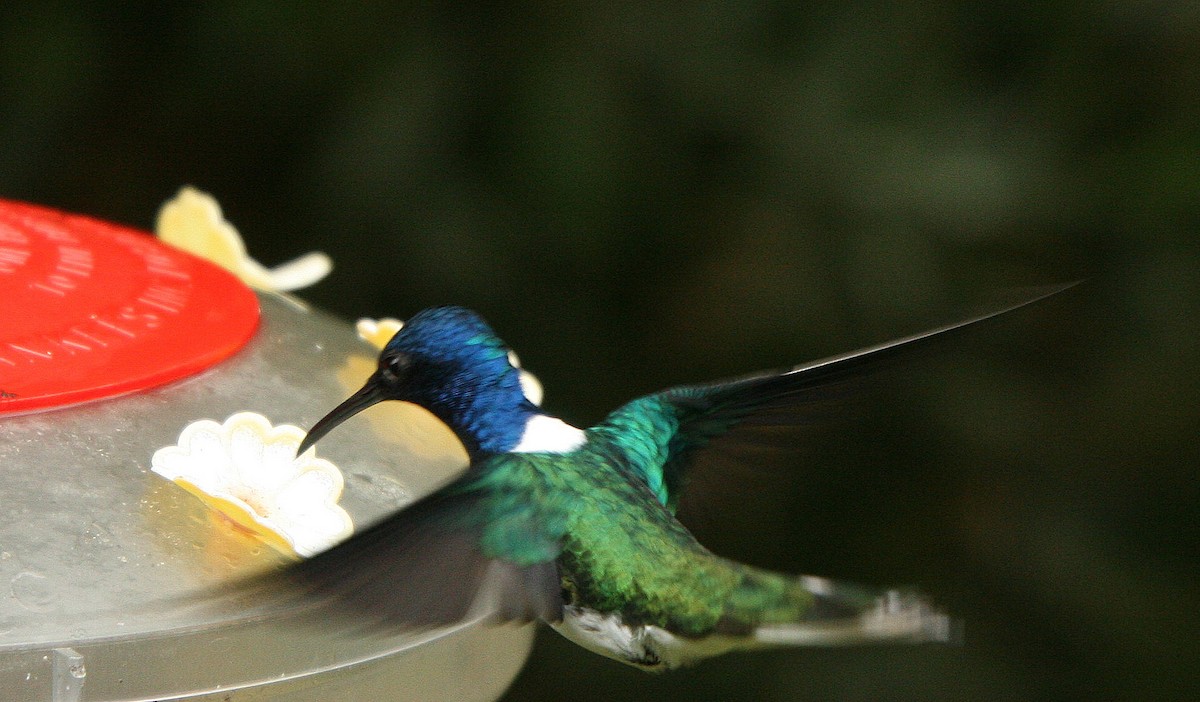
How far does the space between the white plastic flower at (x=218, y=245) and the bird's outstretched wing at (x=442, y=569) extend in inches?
20.5

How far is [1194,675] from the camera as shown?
8.88ft

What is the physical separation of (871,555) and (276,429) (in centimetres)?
191

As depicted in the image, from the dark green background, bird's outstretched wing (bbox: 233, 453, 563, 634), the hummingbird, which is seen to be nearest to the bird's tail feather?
the hummingbird

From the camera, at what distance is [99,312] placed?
4.08 feet

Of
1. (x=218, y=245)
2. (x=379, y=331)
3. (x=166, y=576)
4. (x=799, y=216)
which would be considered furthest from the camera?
(x=799, y=216)

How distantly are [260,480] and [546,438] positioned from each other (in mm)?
298

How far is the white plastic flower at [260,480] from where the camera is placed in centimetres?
102

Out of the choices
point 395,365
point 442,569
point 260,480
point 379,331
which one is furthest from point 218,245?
point 442,569

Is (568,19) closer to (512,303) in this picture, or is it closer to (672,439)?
(512,303)

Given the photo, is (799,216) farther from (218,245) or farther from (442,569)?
(442,569)

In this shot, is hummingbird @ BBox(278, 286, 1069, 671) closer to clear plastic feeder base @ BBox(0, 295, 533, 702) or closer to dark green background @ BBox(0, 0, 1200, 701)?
clear plastic feeder base @ BBox(0, 295, 533, 702)

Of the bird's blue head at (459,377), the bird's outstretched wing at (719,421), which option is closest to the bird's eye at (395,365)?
the bird's blue head at (459,377)

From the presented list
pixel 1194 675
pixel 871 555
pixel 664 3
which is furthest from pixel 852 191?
pixel 1194 675

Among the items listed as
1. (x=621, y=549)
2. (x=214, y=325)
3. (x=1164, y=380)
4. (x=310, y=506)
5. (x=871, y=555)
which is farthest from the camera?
(x=871, y=555)
